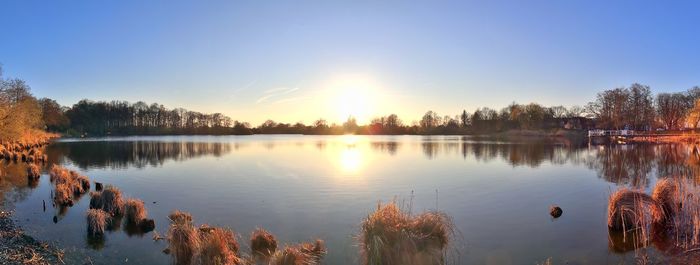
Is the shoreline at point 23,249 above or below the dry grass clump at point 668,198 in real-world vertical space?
below

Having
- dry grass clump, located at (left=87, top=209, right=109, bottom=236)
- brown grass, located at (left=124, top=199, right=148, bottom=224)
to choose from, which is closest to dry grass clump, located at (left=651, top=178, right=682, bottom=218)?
brown grass, located at (left=124, top=199, right=148, bottom=224)

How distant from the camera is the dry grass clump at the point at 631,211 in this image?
39.9 feet

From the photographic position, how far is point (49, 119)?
8594 centimetres

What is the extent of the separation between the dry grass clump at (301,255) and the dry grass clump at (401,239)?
128 cm

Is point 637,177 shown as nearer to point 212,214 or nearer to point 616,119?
point 212,214

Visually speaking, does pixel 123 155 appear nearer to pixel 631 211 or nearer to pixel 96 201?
pixel 96 201

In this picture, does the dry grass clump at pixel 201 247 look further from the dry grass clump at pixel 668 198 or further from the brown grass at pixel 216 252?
the dry grass clump at pixel 668 198

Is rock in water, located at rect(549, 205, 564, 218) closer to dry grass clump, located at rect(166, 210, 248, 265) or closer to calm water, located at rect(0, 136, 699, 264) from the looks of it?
calm water, located at rect(0, 136, 699, 264)

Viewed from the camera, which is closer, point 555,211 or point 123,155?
point 555,211

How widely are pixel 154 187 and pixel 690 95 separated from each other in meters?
104

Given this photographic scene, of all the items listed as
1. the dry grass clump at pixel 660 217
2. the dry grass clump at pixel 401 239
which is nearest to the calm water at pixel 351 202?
the dry grass clump at pixel 660 217

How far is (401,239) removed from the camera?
7.93 metres

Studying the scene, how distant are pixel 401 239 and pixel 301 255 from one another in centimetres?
204

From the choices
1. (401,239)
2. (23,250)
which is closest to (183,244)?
(23,250)
